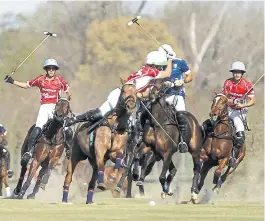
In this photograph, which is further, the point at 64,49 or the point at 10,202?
the point at 64,49

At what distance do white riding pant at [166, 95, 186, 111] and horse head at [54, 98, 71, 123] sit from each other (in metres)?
2.03

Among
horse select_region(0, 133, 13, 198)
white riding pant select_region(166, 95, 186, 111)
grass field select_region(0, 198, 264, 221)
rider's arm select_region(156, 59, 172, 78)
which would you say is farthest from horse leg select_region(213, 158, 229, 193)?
horse select_region(0, 133, 13, 198)

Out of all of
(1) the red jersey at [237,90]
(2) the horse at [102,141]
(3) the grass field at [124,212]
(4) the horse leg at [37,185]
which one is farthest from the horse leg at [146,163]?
(4) the horse leg at [37,185]

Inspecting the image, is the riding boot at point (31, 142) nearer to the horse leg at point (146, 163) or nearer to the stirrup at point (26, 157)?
the stirrup at point (26, 157)

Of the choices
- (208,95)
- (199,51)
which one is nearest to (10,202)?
→ (208,95)

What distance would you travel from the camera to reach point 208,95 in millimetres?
54156

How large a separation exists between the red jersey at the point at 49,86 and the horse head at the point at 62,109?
73 centimetres

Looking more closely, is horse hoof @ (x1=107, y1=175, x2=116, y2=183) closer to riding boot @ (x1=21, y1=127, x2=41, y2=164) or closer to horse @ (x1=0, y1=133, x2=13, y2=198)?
horse @ (x1=0, y1=133, x2=13, y2=198)

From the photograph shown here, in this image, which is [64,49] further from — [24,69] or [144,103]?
[144,103]

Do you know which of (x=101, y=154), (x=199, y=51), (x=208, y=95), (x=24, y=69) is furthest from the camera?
(x=199, y=51)

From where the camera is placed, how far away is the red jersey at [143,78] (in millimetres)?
23078

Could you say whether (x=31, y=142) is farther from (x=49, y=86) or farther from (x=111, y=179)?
(x=111, y=179)

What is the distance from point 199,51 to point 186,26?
4.04 m

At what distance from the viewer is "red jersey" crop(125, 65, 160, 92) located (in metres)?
23.1
